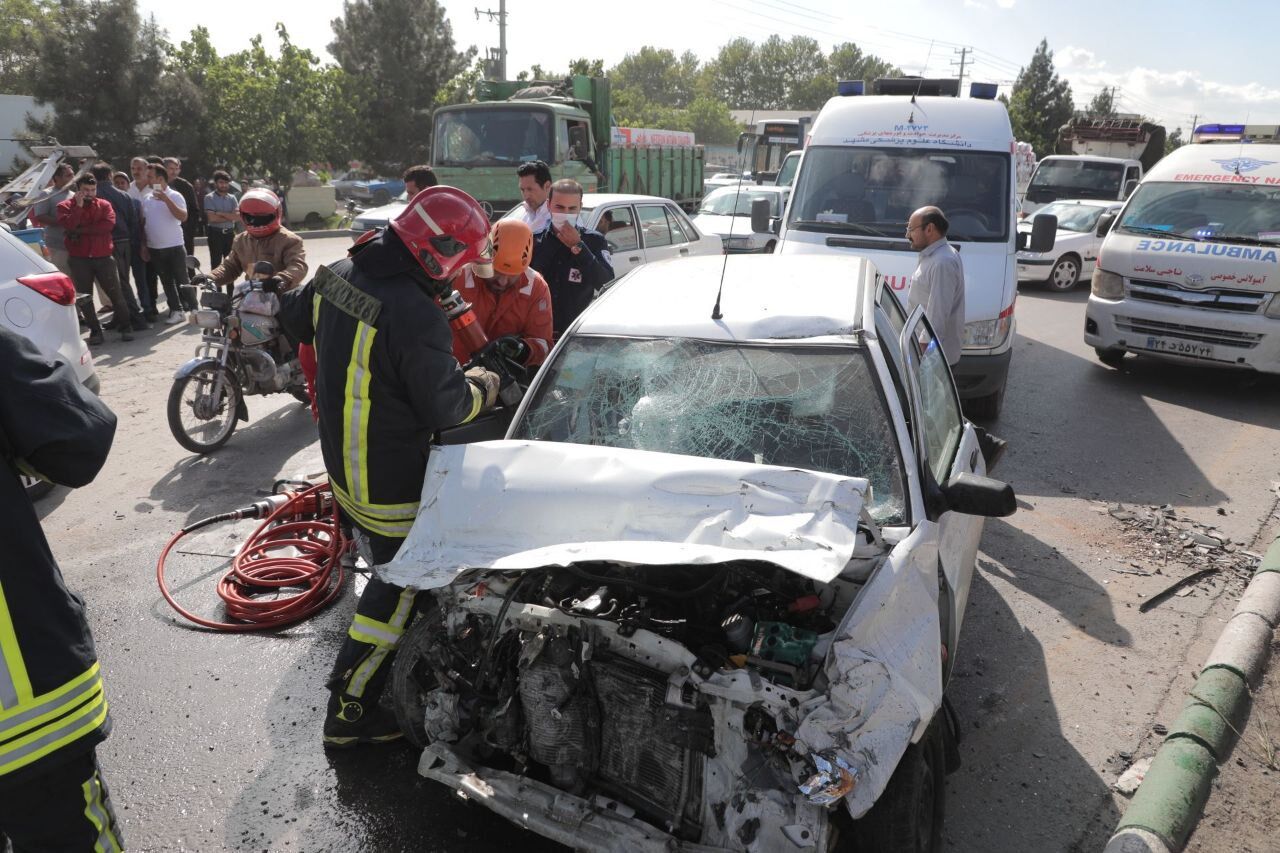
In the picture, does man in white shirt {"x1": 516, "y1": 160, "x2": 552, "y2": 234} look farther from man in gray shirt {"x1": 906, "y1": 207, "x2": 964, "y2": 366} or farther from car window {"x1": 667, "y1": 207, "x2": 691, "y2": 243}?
car window {"x1": 667, "y1": 207, "x2": 691, "y2": 243}

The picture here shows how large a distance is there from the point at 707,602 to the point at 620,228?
7.10 metres

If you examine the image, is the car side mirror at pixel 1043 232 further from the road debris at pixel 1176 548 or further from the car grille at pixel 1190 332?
the road debris at pixel 1176 548

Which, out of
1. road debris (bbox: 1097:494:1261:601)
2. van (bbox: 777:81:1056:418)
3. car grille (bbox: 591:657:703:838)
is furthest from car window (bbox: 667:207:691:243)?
car grille (bbox: 591:657:703:838)

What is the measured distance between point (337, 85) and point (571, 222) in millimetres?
32139

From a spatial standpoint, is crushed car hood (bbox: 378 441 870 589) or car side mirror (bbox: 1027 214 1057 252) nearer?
crushed car hood (bbox: 378 441 870 589)

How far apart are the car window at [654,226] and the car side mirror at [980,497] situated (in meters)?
6.99

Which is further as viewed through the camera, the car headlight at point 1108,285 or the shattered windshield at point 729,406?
the car headlight at point 1108,285

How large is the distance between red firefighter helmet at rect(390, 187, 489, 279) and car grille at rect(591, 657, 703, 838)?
1.56 m

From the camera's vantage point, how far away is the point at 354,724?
10.8 ft

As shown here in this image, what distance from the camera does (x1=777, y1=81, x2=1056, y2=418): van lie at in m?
7.42

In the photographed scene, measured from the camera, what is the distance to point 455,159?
1358 centimetres

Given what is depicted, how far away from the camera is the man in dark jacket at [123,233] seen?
1000 centimetres

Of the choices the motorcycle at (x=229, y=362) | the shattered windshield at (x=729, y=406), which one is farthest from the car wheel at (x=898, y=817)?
the motorcycle at (x=229, y=362)

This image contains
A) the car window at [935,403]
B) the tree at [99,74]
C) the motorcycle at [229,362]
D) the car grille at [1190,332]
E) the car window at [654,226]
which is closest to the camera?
the car window at [935,403]
